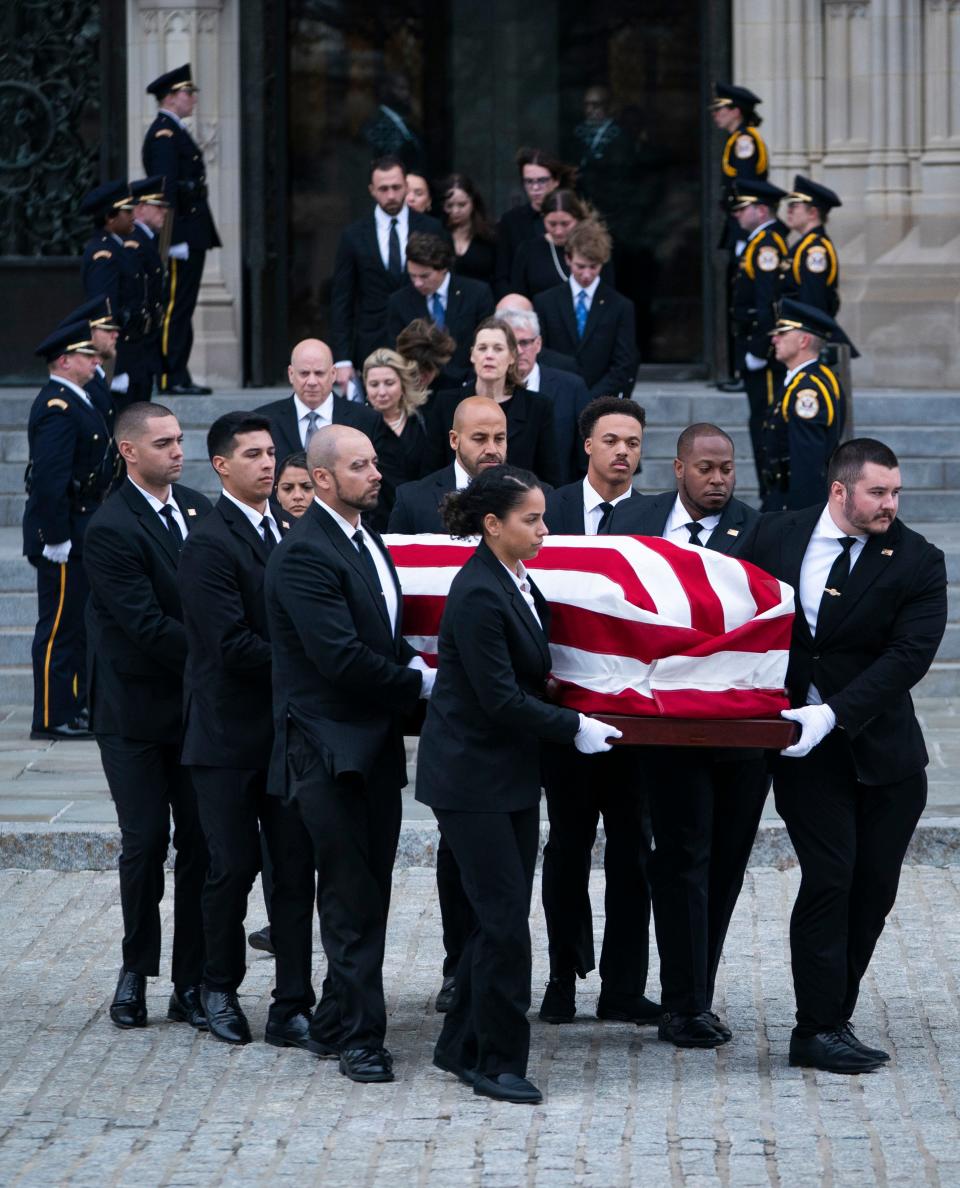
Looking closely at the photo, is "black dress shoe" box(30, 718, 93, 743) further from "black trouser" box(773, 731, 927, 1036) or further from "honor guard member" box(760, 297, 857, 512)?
"black trouser" box(773, 731, 927, 1036)

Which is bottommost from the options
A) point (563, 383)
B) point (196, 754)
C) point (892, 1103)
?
point (892, 1103)

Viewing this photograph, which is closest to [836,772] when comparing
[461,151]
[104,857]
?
[104,857]

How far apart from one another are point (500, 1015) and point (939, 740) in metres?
4.95

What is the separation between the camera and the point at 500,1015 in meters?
6.52

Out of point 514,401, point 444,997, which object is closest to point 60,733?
point 514,401

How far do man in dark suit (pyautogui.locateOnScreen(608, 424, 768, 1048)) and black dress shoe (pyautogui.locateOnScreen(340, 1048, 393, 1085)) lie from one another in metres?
0.90

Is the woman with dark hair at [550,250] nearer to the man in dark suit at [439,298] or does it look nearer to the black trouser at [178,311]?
the man in dark suit at [439,298]

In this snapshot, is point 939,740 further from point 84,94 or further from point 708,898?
point 84,94

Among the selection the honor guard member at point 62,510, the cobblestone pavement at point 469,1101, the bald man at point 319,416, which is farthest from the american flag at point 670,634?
the honor guard member at point 62,510

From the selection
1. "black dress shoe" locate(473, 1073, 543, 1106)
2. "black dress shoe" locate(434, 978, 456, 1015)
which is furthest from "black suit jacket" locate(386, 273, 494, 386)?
"black dress shoe" locate(473, 1073, 543, 1106)

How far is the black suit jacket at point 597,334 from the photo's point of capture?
12281 mm

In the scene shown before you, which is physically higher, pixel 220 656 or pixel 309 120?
pixel 309 120

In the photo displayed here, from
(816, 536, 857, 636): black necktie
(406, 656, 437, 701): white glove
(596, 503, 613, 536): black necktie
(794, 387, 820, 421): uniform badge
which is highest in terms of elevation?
(794, 387, 820, 421): uniform badge

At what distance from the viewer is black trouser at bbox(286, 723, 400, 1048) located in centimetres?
675
